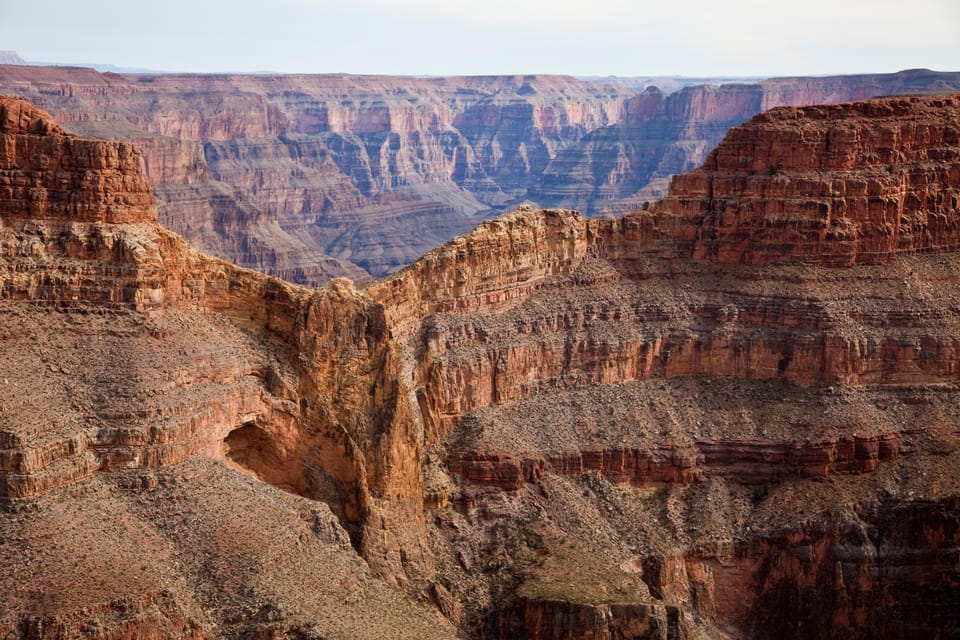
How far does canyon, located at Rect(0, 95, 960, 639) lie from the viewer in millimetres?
59719

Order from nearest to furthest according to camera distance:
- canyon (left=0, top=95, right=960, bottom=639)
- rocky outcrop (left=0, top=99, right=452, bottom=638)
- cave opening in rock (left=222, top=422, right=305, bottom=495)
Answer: rocky outcrop (left=0, top=99, right=452, bottom=638) → canyon (left=0, top=95, right=960, bottom=639) → cave opening in rock (left=222, top=422, right=305, bottom=495)

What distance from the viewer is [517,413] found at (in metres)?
79.4

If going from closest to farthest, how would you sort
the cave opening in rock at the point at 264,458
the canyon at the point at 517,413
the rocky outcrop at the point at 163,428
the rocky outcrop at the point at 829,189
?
the rocky outcrop at the point at 163,428 → the canyon at the point at 517,413 → the cave opening in rock at the point at 264,458 → the rocky outcrop at the point at 829,189

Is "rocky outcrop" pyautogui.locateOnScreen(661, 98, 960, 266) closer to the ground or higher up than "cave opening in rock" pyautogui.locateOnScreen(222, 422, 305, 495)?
higher up

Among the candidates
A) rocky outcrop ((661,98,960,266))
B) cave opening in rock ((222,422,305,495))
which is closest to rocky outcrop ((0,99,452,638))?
cave opening in rock ((222,422,305,495))

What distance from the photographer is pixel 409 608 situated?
62.2 meters

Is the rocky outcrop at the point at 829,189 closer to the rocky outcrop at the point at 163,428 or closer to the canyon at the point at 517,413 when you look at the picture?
the canyon at the point at 517,413

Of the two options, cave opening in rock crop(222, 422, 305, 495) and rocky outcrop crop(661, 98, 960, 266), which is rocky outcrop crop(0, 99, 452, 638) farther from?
rocky outcrop crop(661, 98, 960, 266)

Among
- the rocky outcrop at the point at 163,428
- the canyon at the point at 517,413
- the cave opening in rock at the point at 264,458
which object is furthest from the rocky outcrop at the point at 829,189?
the cave opening in rock at the point at 264,458

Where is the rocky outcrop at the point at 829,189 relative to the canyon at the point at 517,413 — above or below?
above

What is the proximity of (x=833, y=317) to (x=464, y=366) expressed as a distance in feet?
65.3

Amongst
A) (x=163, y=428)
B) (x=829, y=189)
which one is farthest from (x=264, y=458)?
(x=829, y=189)

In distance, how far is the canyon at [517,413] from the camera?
5972 centimetres

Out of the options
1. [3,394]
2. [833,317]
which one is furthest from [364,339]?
[833,317]
